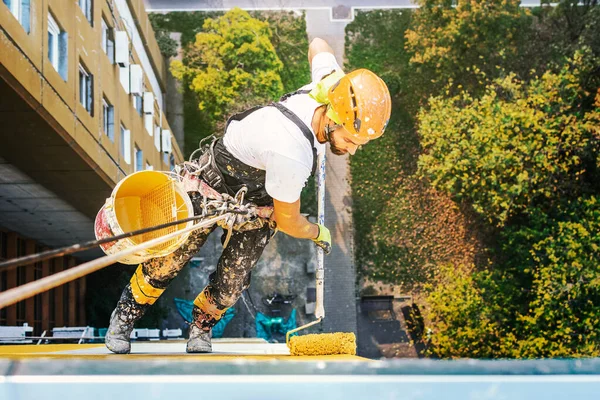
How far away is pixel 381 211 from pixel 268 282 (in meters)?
1.74

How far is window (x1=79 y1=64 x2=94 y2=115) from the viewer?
660 centimetres

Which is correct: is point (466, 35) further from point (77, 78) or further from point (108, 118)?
point (77, 78)

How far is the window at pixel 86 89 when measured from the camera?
6602mm

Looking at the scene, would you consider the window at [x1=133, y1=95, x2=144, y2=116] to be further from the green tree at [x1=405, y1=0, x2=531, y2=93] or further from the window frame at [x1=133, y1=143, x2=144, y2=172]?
the green tree at [x1=405, y1=0, x2=531, y2=93]

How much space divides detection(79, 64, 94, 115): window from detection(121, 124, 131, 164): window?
1135 mm

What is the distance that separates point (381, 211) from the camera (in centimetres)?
1025

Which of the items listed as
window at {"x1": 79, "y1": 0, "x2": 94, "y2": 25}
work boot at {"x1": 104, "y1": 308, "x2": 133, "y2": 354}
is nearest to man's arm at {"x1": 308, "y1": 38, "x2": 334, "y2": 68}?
work boot at {"x1": 104, "y1": 308, "x2": 133, "y2": 354}

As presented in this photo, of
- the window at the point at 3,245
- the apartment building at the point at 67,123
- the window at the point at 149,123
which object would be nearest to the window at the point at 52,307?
the apartment building at the point at 67,123

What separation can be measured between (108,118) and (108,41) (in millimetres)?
789

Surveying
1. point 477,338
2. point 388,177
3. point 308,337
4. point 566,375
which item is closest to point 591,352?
point 477,338

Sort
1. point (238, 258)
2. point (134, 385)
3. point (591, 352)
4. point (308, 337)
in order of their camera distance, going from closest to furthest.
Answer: point (134, 385) → point (308, 337) → point (238, 258) → point (591, 352)

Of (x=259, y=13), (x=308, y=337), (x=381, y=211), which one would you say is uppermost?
(x=259, y=13)

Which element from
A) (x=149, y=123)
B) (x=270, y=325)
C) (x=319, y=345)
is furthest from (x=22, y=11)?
(x=270, y=325)

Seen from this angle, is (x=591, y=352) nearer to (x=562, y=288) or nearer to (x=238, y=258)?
(x=562, y=288)
